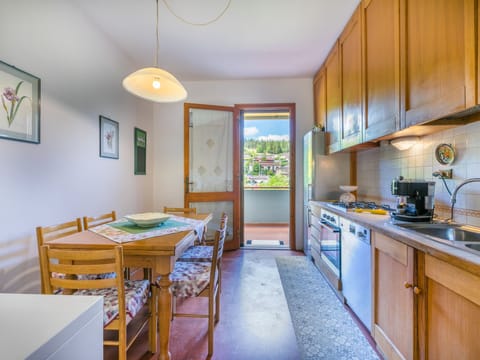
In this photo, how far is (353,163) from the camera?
3066mm

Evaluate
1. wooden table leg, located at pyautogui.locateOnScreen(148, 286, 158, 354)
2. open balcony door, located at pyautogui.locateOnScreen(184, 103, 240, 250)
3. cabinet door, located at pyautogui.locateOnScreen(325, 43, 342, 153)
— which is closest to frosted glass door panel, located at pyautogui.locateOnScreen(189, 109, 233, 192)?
open balcony door, located at pyautogui.locateOnScreen(184, 103, 240, 250)

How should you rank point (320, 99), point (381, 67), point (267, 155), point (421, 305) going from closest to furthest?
point (421, 305), point (381, 67), point (320, 99), point (267, 155)

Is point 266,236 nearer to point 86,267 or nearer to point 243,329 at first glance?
point 243,329

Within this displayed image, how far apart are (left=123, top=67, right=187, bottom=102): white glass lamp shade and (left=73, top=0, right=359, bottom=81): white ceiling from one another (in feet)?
2.72

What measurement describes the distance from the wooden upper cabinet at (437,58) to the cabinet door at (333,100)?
1164 mm

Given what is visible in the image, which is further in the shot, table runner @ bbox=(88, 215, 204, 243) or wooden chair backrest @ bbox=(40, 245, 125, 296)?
Answer: table runner @ bbox=(88, 215, 204, 243)

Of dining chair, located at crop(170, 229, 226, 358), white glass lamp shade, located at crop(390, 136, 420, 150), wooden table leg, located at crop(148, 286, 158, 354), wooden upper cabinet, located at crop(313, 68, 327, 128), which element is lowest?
wooden table leg, located at crop(148, 286, 158, 354)

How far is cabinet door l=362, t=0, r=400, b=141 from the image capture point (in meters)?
1.61

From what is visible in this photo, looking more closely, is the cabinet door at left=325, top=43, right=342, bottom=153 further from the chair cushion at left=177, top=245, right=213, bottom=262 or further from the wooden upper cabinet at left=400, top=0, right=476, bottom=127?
the chair cushion at left=177, top=245, right=213, bottom=262

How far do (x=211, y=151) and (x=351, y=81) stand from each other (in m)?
2.22

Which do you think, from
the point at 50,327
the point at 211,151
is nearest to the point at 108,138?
the point at 211,151

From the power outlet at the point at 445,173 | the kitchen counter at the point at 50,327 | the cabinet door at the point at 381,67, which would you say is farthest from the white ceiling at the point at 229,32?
the kitchen counter at the point at 50,327

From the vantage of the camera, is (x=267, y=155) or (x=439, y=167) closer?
(x=439, y=167)

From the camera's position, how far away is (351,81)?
2326 mm
